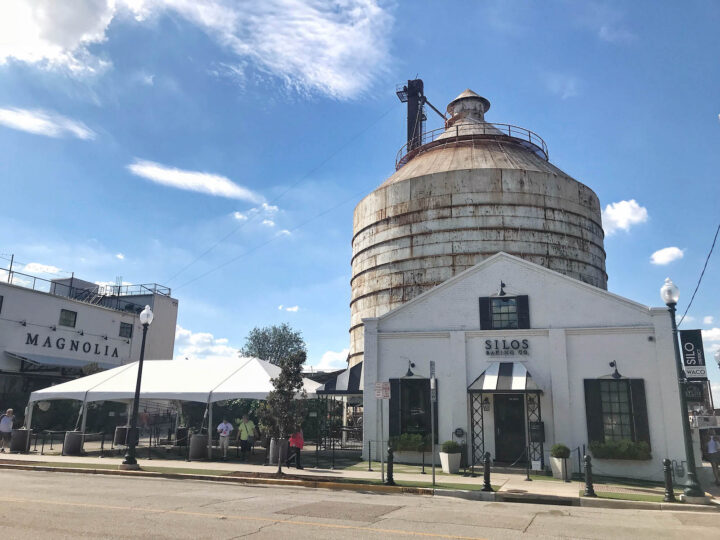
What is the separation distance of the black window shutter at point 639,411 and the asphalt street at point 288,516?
6.02m

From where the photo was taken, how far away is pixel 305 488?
14.6 meters

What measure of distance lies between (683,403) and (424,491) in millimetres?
6953

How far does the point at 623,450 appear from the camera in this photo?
17328 millimetres

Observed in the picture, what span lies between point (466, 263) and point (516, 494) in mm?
18022

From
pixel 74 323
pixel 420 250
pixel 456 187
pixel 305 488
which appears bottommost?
pixel 305 488

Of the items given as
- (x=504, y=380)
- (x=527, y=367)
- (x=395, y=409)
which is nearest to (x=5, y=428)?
Result: (x=395, y=409)

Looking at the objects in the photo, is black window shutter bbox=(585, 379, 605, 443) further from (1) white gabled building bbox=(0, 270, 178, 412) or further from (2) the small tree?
(1) white gabled building bbox=(0, 270, 178, 412)

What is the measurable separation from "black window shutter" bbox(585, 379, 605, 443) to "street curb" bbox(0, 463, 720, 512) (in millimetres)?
5456

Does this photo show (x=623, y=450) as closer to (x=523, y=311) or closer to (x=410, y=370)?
(x=523, y=311)

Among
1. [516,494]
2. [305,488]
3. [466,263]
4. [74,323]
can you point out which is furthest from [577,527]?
[74,323]

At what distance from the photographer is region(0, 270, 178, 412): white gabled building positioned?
34156mm

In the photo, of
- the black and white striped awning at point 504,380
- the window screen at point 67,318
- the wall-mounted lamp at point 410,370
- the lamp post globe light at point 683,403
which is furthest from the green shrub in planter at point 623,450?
the window screen at point 67,318

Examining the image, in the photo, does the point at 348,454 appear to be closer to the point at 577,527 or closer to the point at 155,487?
the point at 155,487

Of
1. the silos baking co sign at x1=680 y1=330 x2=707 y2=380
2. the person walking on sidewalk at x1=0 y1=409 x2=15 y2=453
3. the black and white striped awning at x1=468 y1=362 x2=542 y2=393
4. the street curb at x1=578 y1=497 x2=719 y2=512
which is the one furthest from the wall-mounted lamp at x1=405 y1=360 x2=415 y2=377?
the person walking on sidewalk at x1=0 y1=409 x2=15 y2=453
